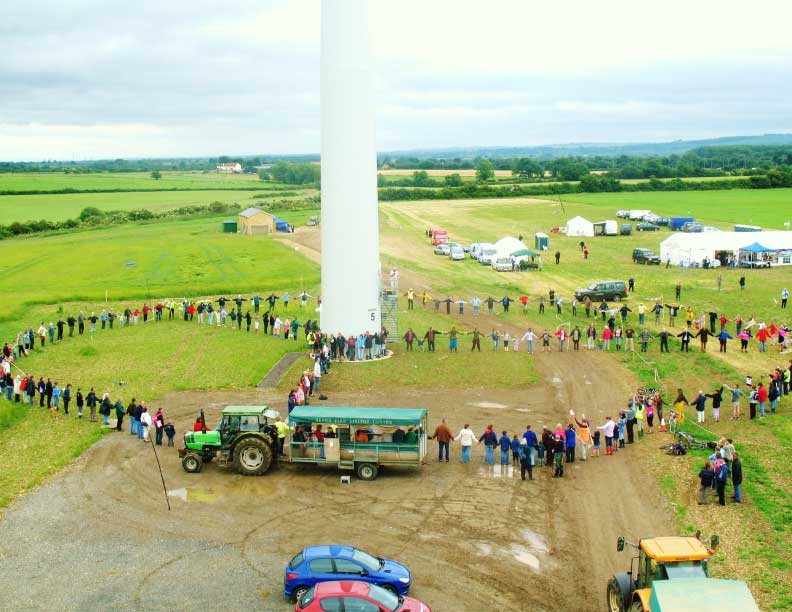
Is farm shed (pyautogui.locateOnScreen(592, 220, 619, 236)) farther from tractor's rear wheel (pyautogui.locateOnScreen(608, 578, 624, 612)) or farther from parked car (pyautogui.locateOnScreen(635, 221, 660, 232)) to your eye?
tractor's rear wheel (pyautogui.locateOnScreen(608, 578, 624, 612))

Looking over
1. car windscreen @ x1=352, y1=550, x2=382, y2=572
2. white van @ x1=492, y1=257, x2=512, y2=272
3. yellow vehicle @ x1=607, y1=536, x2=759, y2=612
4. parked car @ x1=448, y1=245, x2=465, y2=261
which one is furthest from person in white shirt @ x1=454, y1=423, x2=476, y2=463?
parked car @ x1=448, y1=245, x2=465, y2=261

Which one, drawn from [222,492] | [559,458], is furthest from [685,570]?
[222,492]

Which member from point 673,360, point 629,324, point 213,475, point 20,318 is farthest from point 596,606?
point 20,318

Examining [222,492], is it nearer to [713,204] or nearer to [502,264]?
[502,264]

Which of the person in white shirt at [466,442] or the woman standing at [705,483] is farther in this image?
the person in white shirt at [466,442]

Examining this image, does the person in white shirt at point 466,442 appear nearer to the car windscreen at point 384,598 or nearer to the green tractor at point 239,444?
the green tractor at point 239,444

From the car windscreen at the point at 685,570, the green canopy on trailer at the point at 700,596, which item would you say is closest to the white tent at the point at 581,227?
the car windscreen at the point at 685,570
